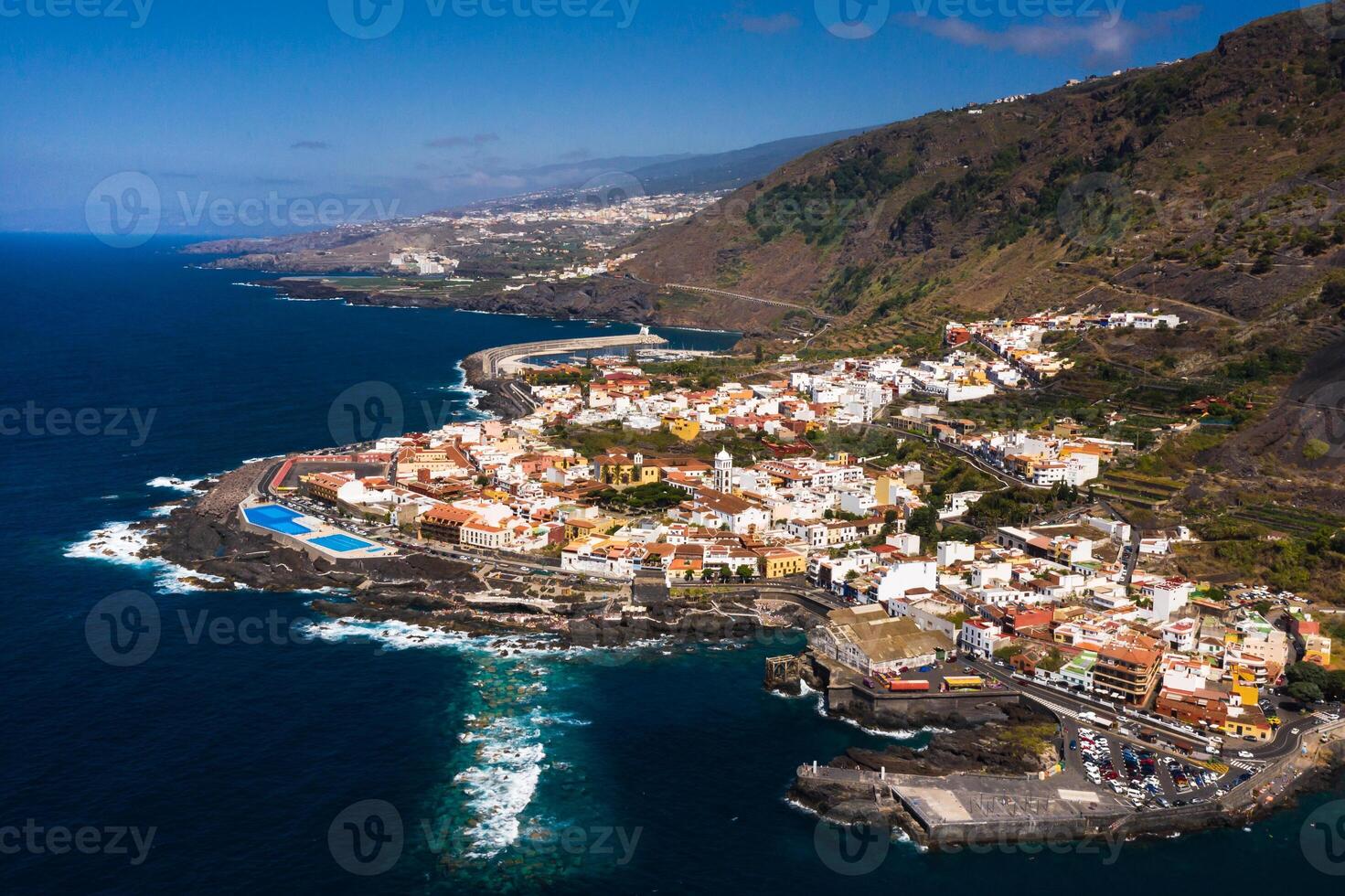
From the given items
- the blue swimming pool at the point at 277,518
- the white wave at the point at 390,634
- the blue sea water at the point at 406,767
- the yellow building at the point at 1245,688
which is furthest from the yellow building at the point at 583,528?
the yellow building at the point at 1245,688

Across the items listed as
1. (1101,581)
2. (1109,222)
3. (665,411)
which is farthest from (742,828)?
(1109,222)

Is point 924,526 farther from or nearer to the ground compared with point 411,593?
farther from the ground

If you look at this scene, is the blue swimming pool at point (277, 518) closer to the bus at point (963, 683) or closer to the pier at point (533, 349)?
the bus at point (963, 683)
